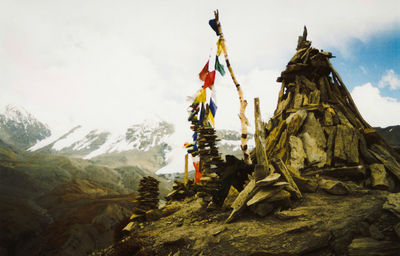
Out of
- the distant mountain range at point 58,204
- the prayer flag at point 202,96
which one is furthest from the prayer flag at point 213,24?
the distant mountain range at point 58,204

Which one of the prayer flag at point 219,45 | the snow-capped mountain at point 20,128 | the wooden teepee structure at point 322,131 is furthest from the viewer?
the snow-capped mountain at point 20,128

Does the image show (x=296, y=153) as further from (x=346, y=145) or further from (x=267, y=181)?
(x=267, y=181)

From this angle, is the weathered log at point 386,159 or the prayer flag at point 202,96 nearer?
the weathered log at point 386,159

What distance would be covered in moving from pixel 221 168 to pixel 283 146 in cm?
288

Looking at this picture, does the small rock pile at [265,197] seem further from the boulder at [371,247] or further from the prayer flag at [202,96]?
the prayer flag at [202,96]

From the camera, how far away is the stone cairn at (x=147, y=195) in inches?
359

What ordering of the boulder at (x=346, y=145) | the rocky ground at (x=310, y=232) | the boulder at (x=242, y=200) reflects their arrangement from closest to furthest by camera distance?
the rocky ground at (x=310, y=232) < the boulder at (x=242, y=200) < the boulder at (x=346, y=145)

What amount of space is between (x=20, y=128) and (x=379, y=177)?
723 ft

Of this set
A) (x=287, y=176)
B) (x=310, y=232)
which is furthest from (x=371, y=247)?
(x=287, y=176)

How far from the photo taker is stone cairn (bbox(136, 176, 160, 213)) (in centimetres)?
912

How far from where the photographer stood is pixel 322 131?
7645 millimetres

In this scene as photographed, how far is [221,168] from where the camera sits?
7.69 metres

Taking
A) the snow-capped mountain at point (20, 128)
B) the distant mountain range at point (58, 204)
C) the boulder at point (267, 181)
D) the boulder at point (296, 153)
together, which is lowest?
the distant mountain range at point (58, 204)

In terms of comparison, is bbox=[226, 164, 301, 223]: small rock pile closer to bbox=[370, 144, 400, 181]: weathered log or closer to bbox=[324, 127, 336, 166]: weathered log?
bbox=[324, 127, 336, 166]: weathered log
